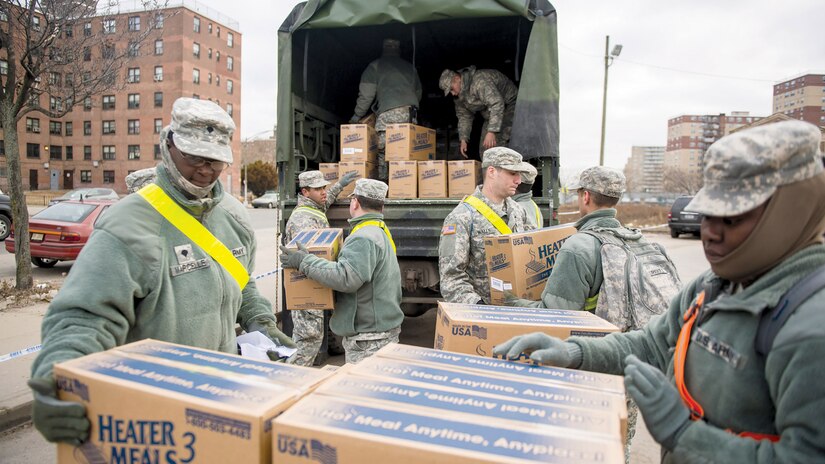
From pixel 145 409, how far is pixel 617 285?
2.18 m

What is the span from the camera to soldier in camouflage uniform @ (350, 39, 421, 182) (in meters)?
5.71

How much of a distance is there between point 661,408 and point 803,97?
28067 mm

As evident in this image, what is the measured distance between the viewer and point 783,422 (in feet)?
3.68

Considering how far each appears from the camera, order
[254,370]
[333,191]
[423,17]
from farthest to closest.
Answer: [333,191] → [423,17] → [254,370]

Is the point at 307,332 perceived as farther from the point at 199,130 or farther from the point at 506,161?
the point at 199,130

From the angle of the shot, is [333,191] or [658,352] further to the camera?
[333,191]

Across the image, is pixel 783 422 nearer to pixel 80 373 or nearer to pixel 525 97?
pixel 80 373

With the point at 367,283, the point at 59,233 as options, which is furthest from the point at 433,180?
the point at 59,233

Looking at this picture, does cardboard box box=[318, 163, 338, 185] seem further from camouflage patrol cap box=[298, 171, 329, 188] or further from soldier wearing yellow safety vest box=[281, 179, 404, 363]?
soldier wearing yellow safety vest box=[281, 179, 404, 363]

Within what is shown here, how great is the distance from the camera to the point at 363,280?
3.48m

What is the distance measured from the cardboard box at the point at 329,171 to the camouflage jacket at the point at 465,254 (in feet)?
6.77

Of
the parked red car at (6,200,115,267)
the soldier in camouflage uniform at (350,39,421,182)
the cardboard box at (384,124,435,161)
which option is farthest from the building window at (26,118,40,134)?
the cardboard box at (384,124,435,161)

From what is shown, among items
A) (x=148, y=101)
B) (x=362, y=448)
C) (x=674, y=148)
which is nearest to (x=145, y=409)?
(x=362, y=448)

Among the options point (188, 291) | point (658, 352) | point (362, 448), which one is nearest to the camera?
point (362, 448)
